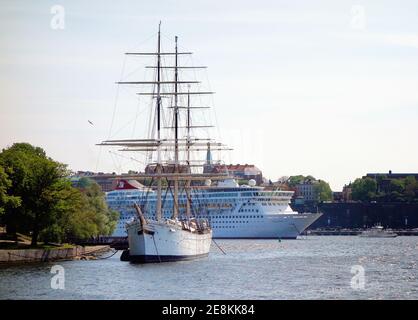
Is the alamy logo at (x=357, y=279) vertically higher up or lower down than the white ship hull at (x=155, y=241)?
lower down

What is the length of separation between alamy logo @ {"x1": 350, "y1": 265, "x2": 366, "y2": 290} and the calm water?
0.42 metres

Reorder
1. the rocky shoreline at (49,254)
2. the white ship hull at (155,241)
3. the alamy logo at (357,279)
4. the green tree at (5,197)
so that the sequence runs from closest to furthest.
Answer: the alamy logo at (357,279) < the rocky shoreline at (49,254) < the green tree at (5,197) < the white ship hull at (155,241)

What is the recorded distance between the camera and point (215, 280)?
69188 mm

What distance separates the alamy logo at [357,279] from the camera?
6436cm

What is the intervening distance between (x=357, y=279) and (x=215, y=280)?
9.28 metres

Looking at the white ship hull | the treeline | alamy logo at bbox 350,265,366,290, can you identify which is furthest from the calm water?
the treeline

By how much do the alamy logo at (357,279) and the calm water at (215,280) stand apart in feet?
1.38

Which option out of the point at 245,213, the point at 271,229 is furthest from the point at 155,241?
the point at 245,213

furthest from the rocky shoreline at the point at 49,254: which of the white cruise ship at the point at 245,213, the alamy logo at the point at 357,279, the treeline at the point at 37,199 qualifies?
the white cruise ship at the point at 245,213

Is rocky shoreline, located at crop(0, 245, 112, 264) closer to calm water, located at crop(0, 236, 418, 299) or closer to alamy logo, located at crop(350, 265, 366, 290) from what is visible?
calm water, located at crop(0, 236, 418, 299)

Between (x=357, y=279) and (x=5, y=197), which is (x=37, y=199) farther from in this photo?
(x=357, y=279)

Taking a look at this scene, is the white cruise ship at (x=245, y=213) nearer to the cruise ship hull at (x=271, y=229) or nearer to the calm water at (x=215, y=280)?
the cruise ship hull at (x=271, y=229)

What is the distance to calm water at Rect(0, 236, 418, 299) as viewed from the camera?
58.4 meters
